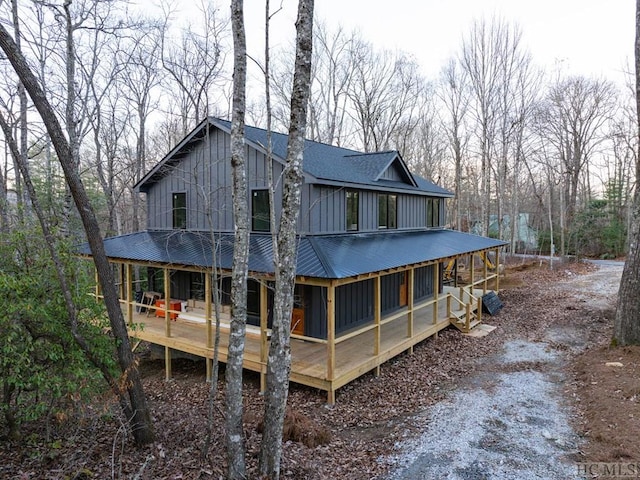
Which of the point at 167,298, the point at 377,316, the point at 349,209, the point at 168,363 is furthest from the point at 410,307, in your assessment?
the point at 168,363

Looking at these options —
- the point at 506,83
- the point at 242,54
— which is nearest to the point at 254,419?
the point at 242,54

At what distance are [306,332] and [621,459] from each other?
689 centimetres

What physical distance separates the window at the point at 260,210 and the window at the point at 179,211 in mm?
3158

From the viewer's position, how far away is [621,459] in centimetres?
518

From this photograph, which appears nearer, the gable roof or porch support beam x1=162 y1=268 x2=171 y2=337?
porch support beam x1=162 y1=268 x2=171 y2=337

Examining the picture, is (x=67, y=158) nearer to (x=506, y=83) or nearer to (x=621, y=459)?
(x=621, y=459)

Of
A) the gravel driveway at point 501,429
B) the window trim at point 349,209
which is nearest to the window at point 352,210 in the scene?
the window trim at point 349,209

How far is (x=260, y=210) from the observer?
11742 mm

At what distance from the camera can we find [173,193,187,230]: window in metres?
13.6

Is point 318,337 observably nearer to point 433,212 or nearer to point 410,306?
point 410,306

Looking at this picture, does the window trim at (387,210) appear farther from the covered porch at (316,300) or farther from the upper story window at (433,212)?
the upper story window at (433,212)

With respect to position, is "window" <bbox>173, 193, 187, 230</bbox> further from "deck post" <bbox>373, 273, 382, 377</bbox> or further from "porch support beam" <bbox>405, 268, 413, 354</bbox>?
"porch support beam" <bbox>405, 268, 413, 354</bbox>

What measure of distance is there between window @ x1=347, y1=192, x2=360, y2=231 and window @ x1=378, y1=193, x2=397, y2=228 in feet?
4.97

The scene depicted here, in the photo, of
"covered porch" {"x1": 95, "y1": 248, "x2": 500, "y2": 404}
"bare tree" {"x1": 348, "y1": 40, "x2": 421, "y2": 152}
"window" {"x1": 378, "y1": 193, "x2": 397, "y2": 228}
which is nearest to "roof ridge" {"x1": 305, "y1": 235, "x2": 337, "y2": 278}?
"covered porch" {"x1": 95, "y1": 248, "x2": 500, "y2": 404}
